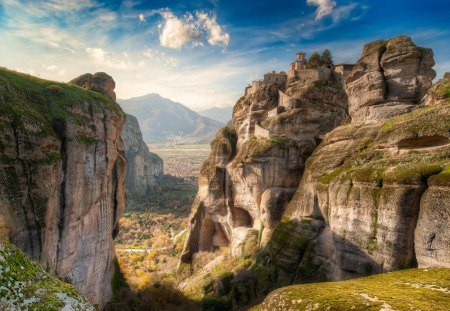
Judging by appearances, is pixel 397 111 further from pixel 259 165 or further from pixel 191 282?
pixel 191 282

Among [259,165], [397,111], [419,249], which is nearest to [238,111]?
[259,165]

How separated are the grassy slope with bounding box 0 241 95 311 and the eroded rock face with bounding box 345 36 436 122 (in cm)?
2624

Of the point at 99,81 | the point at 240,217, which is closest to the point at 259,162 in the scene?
the point at 240,217

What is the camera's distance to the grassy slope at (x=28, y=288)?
8.75 m

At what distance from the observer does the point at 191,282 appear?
118 feet

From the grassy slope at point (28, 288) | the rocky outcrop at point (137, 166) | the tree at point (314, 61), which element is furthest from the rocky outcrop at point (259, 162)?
the rocky outcrop at point (137, 166)

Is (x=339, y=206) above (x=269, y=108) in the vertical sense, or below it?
below

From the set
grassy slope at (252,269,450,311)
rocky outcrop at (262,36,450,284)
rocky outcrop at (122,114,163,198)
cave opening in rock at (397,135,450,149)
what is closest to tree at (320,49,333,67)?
rocky outcrop at (262,36,450,284)

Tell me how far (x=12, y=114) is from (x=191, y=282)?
87.7ft

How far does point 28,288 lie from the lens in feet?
31.2

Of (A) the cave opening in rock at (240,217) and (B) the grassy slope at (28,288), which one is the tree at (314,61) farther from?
(B) the grassy slope at (28,288)

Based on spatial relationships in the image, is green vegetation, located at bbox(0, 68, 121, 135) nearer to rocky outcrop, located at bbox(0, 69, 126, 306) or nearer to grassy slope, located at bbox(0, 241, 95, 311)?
rocky outcrop, located at bbox(0, 69, 126, 306)

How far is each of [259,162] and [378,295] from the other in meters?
25.2

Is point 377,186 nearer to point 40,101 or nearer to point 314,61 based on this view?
point 40,101
